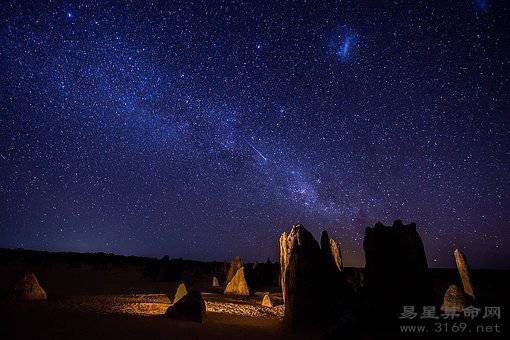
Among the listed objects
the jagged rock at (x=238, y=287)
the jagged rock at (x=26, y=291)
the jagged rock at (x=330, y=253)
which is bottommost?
the jagged rock at (x=238, y=287)

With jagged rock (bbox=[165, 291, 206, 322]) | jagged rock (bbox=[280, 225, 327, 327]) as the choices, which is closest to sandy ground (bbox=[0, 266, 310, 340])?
jagged rock (bbox=[165, 291, 206, 322])

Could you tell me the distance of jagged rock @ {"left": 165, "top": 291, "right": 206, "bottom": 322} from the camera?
1155cm

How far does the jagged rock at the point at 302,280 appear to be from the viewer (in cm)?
1235

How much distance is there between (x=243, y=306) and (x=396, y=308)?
7.75m

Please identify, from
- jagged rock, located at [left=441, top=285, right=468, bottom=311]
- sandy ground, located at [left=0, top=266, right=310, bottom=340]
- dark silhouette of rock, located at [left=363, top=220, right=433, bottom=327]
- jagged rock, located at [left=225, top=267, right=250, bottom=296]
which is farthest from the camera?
jagged rock, located at [left=225, top=267, right=250, bottom=296]

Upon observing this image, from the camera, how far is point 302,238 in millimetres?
13320

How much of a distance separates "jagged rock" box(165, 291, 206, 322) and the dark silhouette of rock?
251 inches

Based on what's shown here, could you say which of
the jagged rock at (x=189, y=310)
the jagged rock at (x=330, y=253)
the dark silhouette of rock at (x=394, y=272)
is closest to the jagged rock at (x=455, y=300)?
the dark silhouette of rock at (x=394, y=272)

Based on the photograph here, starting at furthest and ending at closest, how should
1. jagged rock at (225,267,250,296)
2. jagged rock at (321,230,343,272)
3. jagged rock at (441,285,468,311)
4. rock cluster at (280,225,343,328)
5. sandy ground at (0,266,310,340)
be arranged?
jagged rock at (225,267,250,296)
jagged rock at (441,285,468,311)
jagged rock at (321,230,343,272)
rock cluster at (280,225,343,328)
sandy ground at (0,266,310,340)

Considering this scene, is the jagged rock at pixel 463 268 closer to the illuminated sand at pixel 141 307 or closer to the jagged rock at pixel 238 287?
the illuminated sand at pixel 141 307

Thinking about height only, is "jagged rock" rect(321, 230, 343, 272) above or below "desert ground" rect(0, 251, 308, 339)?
above

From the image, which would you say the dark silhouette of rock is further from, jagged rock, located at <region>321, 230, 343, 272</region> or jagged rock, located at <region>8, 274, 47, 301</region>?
jagged rock, located at <region>8, 274, 47, 301</region>

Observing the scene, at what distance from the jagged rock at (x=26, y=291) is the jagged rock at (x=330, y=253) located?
1158 centimetres

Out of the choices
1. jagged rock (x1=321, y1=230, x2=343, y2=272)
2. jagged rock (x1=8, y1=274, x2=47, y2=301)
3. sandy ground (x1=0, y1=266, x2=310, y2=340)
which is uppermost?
jagged rock (x1=321, y1=230, x2=343, y2=272)
